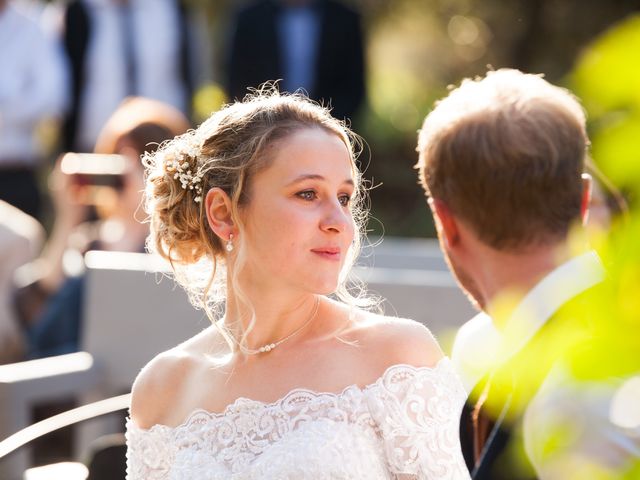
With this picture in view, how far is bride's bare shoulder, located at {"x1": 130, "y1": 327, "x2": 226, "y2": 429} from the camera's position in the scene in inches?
114

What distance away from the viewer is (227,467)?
2688 mm

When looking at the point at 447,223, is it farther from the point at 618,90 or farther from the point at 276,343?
the point at 618,90

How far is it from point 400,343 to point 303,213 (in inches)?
15.4

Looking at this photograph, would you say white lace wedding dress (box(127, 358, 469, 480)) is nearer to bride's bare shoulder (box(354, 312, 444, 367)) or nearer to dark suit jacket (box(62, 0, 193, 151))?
bride's bare shoulder (box(354, 312, 444, 367))

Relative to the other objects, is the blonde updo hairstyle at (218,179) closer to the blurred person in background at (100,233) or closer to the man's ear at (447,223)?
the man's ear at (447,223)

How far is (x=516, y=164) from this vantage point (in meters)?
2.21

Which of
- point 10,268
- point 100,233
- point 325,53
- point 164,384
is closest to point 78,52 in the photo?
point 325,53

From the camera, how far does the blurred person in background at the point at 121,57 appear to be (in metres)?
7.38

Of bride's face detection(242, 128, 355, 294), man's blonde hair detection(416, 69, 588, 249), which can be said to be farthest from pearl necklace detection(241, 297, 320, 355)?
man's blonde hair detection(416, 69, 588, 249)

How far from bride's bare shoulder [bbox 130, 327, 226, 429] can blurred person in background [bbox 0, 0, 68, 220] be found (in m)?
4.77

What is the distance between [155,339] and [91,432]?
1.78 feet

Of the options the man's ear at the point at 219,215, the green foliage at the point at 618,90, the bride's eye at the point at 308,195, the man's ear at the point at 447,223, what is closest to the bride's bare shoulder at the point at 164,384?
the man's ear at the point at 219,215

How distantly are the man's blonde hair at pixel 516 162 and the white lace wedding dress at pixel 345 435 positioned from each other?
1.67 feet

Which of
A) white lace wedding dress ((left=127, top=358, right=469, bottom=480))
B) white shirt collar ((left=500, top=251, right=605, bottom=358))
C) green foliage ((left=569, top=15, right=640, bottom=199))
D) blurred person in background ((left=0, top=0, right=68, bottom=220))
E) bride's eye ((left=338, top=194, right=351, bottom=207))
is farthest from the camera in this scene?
blurred person in background ((left=0, top=0, right=68, bottom=220))
